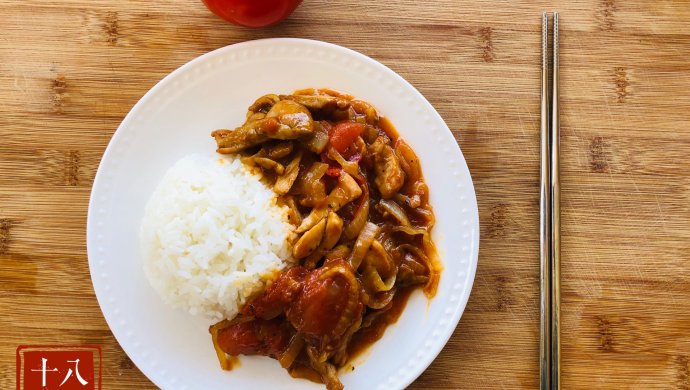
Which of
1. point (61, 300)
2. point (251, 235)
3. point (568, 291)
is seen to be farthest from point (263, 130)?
point (568, 291)

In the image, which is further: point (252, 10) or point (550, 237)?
point (550, 237)

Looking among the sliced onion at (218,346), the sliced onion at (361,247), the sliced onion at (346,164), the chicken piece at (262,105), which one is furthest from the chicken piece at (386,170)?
the sliced onion at (218,346)

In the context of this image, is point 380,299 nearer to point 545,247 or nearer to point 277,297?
point 277,297

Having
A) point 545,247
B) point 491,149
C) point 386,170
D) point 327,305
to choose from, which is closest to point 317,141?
point 386,170

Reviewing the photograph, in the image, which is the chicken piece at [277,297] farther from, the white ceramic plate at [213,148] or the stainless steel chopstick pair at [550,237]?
the stainless steel chopstick pair at [550,237]

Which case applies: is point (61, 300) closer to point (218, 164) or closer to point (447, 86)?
point (218, 164)

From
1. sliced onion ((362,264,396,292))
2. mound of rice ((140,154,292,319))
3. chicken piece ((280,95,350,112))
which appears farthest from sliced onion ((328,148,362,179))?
sliced onion ((362,264,396,292))

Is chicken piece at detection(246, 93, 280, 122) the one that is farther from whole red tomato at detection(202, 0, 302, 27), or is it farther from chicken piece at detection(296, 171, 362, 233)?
chicken piece at detection(296, 171, 362, 233)
